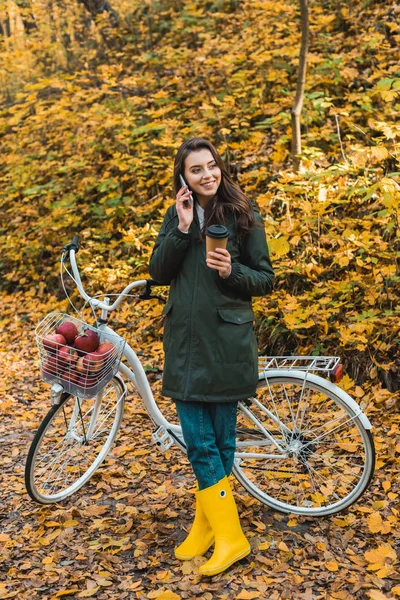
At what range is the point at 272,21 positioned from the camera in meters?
8.05

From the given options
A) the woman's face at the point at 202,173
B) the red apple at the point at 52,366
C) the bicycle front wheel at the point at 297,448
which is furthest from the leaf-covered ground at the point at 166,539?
the woman's face at the point at 202,173

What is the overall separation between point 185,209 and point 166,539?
1.72 meters

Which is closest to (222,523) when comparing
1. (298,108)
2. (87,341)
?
(87,341)

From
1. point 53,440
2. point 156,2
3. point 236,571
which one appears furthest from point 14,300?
point 156,2

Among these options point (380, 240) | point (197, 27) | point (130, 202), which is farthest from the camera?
point (197, 27)

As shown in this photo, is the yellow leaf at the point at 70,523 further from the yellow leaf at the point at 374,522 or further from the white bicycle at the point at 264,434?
the yellow leaf at the point at 374,522

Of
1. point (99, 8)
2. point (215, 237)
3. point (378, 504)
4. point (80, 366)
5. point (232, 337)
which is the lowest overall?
point (378, 504)

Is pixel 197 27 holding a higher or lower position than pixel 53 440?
higher

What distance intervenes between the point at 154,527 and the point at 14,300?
4.86 metres

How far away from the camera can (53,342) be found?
2.87m

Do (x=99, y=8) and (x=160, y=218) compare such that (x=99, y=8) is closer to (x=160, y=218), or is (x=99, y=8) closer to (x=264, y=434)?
(x=160, y=218)

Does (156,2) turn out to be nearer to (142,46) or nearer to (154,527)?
(142,46)

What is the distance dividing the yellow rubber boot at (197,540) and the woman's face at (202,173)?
149 cm

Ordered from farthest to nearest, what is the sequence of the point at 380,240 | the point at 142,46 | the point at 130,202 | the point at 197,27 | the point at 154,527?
the point at 142,46 < the point at 197,27 < the point at 130,202 < the point at 380,240 < the point at 154,527
